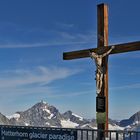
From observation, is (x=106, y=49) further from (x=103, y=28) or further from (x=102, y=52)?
(x=103, y=28)

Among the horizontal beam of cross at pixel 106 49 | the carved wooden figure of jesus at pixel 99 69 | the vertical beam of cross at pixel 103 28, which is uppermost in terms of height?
the vertical beam of cross at pixel 103 28

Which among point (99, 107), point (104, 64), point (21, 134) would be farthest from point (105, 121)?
point (21, 134)

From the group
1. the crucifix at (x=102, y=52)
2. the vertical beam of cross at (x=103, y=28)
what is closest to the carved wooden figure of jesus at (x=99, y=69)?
the crucifix at (x=102, y=52)

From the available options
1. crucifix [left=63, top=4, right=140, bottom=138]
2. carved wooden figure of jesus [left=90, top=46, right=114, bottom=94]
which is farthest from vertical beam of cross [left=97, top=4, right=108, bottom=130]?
carved wooden figure of jesus [left=90, top=46, right=114, bottom=94]

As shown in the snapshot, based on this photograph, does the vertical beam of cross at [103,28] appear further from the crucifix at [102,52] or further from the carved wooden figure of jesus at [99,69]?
the carved wooden figure of jesus at [99,69]

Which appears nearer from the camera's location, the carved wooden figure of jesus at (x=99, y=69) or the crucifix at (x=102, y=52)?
the crucifix at (x=102, y=52)

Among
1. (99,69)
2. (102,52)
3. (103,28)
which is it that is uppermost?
(103,28)

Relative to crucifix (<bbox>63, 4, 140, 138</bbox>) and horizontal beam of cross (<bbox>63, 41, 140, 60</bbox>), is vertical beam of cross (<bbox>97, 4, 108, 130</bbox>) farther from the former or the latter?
horizontal beam of cross (<bbox>63, 41, 140, 60</bbox>)

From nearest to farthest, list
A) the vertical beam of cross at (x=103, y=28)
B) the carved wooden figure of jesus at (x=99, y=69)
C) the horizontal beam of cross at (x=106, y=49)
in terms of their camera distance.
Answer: the horizontal beam of cross at (x=106, y=49) < the carved wooden figure of jesus at (x=99, y=69) < the vertical beam of cross at (x=103, y=28)

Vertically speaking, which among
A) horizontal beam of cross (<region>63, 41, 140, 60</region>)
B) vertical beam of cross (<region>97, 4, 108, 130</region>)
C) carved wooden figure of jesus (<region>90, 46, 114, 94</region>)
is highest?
vertical beam of cross (<region>97, 4, 108, 130</region>)

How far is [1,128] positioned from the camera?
16.6 metres

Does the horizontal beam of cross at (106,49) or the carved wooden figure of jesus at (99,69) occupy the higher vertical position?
the horizontal beam of cross at (106,49)

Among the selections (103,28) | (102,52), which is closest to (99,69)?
(102,52)

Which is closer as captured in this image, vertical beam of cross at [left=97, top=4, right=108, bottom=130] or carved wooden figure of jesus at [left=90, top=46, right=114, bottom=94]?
carved wooden figure of jesus at [left=90, top=46, right=114, bottom=94]
